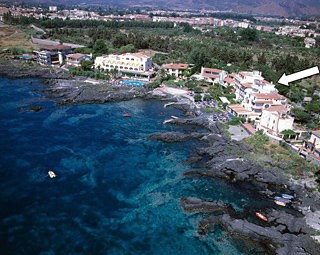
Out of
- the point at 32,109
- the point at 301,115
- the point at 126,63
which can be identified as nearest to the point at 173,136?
the point at 301,115

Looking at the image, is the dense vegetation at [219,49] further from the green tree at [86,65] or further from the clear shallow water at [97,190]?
the clear shallow water at [97,190]

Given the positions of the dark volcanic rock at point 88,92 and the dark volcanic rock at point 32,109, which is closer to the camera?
the dark volcanic rock at point 32,109

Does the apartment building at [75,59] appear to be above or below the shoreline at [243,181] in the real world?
above

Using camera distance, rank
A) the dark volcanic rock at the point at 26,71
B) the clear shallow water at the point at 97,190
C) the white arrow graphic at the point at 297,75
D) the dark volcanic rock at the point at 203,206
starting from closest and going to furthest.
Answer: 1. the clear shallow water at the point at 97,190
2. the dark volcanic rock at the point at 203,206
3. the white arrow graphic at the point at 297,75
4. the dark volcanic rock at the point at 26,71

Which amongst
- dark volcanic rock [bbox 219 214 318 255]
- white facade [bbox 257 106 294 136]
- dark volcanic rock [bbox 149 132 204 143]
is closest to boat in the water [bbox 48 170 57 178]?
dark volcanic rock [bbox 149 132 204 143]

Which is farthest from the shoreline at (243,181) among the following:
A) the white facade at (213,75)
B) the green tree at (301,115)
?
the white facade at (213,75)

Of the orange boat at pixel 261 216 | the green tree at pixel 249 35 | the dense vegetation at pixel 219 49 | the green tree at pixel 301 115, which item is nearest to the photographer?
the orange boat at pixel 261 216

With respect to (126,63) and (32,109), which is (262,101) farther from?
(32,109)
